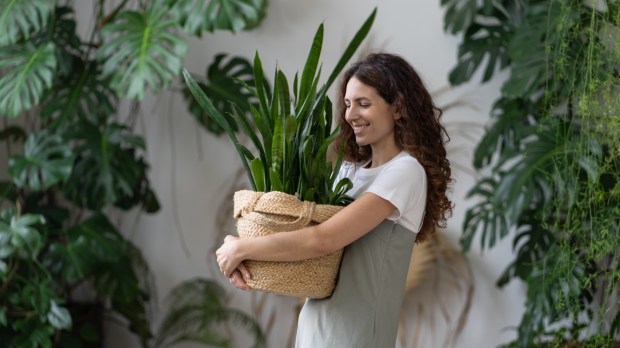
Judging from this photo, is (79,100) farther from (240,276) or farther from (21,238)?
(240,276)

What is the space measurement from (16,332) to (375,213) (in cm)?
264

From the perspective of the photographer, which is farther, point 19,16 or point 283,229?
point 19,16

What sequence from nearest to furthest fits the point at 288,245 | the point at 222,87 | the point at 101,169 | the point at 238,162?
the point at 288,245, the point at 101,169, the point at 222,87, the point at 238,162

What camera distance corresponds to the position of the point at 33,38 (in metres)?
3.95

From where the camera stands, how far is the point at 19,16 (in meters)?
3.62

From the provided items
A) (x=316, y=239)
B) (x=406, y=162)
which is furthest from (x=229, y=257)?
(x=406, y=162)

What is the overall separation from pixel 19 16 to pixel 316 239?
243cm

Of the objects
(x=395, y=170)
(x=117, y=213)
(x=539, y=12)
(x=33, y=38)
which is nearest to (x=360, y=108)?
(x=395, y=170)

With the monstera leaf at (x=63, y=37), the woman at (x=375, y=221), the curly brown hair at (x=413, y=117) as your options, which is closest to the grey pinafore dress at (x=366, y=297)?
the woman at (x=375, y=221)

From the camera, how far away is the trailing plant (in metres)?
1.71

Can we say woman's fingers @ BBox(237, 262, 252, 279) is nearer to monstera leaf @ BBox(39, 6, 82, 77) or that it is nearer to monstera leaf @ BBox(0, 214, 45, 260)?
monstera leaf @ BBox(0, 214, 45, 260)

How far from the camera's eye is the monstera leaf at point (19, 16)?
3600 millimetres

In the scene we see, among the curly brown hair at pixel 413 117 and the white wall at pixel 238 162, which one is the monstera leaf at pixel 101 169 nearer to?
the white wall at pixel 238 162

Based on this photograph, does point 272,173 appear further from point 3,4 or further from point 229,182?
point 229,182
